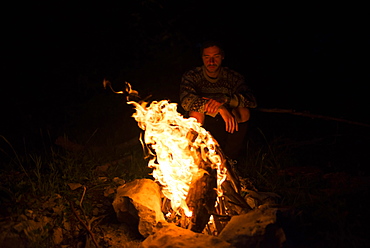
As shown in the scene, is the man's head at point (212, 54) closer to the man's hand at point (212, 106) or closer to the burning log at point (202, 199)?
the man's hand at point (212, 106)

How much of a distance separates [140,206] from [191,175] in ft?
1.93

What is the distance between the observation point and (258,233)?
8.31 ft

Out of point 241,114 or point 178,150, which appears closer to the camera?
point 178,150

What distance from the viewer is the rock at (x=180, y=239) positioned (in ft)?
8.50

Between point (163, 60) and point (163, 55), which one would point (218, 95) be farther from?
point (163, 60)

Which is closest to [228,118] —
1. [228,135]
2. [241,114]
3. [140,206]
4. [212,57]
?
[241,114]

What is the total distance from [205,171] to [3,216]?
1.98 meters

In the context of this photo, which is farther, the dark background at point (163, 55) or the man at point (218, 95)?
the dark background at point (163, 55)

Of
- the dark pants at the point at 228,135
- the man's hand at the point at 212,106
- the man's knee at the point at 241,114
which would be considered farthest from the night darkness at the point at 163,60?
the man's hand at the point at 212,106

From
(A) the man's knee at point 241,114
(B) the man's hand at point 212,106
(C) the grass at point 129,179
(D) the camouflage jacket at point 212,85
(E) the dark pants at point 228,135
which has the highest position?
(D) the camouflage jacket at point 212,85

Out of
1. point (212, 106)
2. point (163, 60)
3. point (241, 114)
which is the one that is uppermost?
point (163, 60)

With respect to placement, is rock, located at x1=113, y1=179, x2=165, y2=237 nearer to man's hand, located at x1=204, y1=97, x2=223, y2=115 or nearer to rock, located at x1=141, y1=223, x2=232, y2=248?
rock, located at x1=141, y1=223, x2=232, y2=248

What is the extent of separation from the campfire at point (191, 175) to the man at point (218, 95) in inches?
19.8

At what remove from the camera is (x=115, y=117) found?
253 inches
